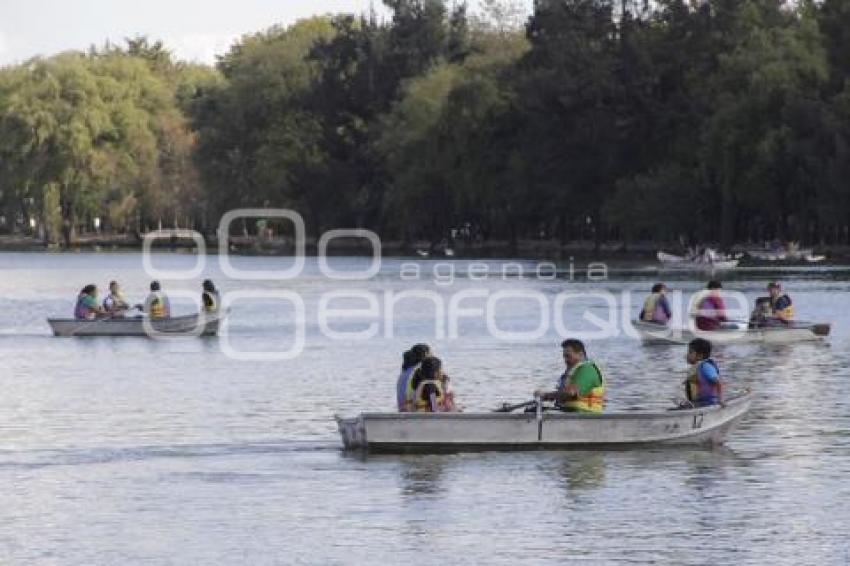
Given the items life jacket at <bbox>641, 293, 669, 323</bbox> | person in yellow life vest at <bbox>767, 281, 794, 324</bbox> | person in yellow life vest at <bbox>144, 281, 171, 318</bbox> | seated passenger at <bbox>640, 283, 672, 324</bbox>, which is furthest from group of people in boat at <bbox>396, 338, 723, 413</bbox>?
person in yellow life vest at <bbox>144, 281, 171, 318</bbox>

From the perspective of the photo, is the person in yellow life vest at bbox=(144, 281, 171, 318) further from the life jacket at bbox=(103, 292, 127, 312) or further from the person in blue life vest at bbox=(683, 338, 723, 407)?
the person in blue life vest at bbox=(683, 338, 723, 407)

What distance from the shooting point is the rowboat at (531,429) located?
29.5 m

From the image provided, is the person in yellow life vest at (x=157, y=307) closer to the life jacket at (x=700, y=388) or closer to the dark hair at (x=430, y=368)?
the dark hair at (x=430, y=368)

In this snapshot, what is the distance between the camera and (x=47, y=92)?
17412cm

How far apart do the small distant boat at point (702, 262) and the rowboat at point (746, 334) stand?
182 ft

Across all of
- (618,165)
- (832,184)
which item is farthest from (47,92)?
(832,184)

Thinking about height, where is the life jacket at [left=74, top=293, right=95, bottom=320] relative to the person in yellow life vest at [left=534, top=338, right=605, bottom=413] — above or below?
below

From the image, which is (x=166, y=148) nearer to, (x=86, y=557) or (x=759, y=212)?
(x=759, y=212)

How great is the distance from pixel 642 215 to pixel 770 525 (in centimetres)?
10257

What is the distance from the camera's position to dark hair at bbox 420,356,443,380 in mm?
29269

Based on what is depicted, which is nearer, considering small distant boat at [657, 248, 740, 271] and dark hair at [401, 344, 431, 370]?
dark hair at [401, 344, 431, 370]

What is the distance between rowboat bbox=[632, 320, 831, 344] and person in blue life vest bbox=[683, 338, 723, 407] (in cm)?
2225

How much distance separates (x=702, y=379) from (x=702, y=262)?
81848 millimetres

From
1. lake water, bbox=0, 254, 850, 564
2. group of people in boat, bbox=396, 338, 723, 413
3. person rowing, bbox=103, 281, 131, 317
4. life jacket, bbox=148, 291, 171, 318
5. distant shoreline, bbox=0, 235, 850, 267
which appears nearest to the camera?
lake water, bbox=0, 254, 850, 564
